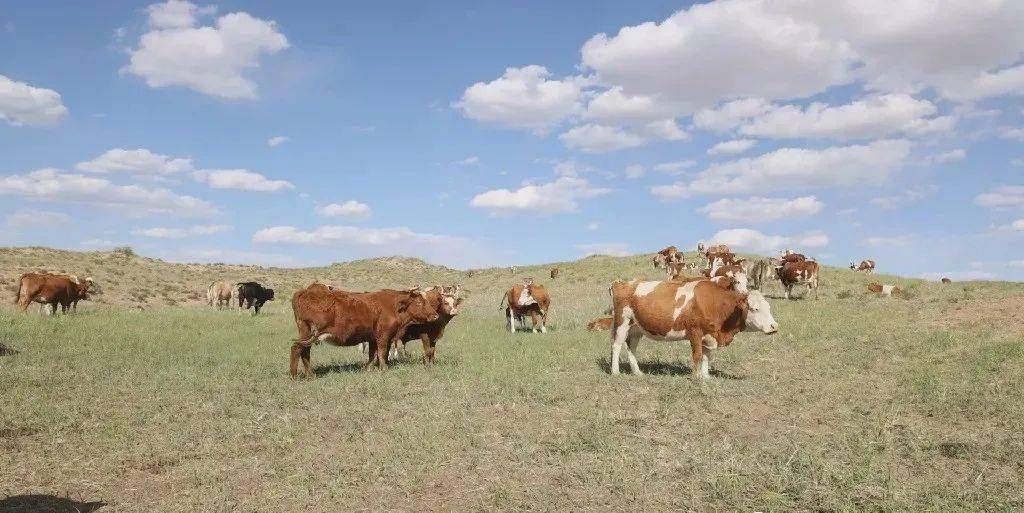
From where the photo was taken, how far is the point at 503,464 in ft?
26.4

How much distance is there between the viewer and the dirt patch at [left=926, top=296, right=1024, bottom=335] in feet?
51.4

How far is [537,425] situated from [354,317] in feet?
A: 20.0

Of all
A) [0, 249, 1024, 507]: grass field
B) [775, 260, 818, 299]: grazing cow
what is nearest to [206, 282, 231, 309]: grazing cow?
[0, 249, 1024, 507]: grass field

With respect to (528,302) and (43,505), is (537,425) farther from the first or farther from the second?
(528,302)

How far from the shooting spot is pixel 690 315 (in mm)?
12461

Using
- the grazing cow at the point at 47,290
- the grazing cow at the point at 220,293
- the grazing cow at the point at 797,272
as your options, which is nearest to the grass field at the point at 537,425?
the grazing cow at the point at 47,290

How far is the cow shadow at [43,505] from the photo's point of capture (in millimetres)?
7008

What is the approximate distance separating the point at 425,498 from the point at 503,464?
47.7 inches

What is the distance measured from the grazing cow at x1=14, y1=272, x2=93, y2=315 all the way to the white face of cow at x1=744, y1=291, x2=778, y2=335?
88.9ft

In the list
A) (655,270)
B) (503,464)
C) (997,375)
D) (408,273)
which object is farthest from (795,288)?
(408,273)

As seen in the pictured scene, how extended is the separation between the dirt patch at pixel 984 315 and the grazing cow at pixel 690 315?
22.6 feet

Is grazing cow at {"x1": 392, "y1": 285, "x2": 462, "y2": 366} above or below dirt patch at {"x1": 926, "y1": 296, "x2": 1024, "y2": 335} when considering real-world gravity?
below

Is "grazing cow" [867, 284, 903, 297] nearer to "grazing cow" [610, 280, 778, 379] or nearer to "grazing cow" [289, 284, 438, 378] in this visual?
"grazing cow" [610, 280, 778, 379]

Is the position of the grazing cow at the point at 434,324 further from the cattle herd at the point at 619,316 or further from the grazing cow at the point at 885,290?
the grazing cow at the point at 885,290
